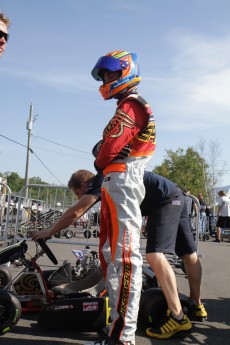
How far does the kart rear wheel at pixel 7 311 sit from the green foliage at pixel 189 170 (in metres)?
44.3

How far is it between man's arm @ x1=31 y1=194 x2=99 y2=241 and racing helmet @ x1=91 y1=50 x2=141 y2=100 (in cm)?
85

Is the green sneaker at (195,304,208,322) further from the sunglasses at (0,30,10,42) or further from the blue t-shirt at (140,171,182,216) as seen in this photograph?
the sunglasses at (0,30,10,42)

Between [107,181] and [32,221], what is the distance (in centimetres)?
565

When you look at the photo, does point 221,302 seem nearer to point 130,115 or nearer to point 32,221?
point 130,115

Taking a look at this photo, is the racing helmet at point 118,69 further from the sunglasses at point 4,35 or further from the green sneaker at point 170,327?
the green sneaker at point 170,327

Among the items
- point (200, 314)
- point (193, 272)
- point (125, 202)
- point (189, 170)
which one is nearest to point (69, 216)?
point (125, 202)

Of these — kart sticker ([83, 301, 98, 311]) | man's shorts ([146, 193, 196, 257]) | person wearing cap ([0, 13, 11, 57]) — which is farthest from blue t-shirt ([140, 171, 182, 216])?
person wearing cap ([0, 13, 11, 57])

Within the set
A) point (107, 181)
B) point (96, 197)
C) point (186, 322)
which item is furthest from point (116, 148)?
point (186, 322)

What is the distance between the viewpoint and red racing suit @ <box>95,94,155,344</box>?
2.74 meters

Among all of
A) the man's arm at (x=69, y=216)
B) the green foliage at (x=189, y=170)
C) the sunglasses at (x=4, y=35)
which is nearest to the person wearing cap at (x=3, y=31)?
the sunglasses at (x=4, y=35)

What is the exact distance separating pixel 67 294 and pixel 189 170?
46065mm

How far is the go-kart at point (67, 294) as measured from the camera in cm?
341

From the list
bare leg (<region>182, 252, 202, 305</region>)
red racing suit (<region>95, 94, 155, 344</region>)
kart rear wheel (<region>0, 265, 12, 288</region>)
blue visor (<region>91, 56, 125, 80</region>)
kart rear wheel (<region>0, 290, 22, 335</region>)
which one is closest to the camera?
red racing suit (<region>95, 94, 155, 344</region>)

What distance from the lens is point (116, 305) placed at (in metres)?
2.76
